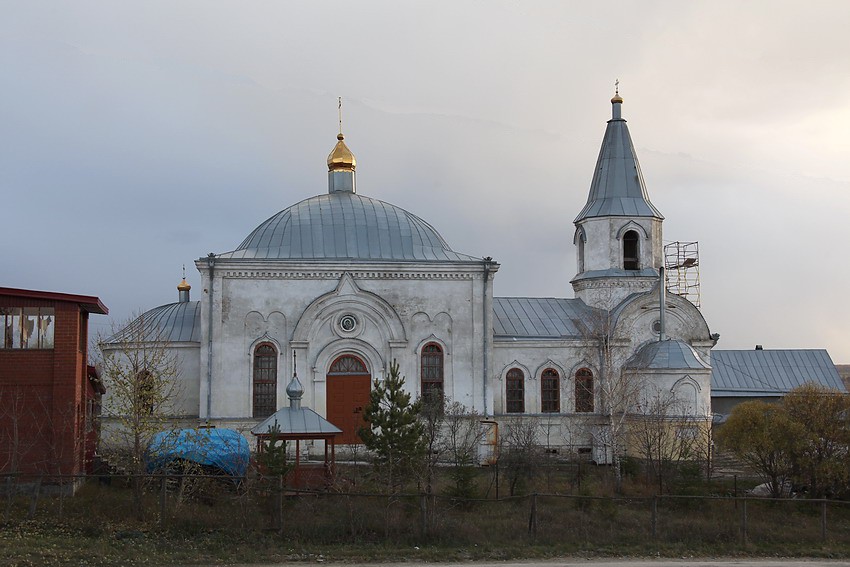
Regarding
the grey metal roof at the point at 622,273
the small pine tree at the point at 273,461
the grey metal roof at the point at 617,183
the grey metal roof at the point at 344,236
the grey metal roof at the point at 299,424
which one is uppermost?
the grey metal roof at the point at 617,183

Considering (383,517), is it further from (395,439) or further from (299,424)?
(299,424)

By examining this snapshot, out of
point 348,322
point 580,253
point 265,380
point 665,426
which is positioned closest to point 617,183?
point 580,253

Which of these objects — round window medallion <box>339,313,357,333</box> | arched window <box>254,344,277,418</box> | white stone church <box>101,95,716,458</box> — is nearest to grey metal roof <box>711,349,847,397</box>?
white stone church <box>101,95,716,458</box>

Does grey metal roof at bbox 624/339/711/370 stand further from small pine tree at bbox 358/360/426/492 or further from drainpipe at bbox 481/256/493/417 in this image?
small pine tree at bbox 358/360/426/492

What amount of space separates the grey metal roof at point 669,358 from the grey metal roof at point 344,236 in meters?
6.17

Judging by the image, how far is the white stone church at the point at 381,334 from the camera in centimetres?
3066

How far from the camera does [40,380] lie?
2319cm

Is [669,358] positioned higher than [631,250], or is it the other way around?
[631,250]

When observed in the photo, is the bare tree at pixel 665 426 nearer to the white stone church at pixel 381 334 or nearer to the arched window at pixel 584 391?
the white stone church at pixel 381 334

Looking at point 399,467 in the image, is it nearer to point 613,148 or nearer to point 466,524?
point 466,524

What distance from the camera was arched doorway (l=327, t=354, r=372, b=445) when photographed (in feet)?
101

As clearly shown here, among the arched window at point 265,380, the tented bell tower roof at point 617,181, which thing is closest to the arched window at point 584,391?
the tented bell tower roof at point 617,181

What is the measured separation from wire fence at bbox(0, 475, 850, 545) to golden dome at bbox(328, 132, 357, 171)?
1712 cm

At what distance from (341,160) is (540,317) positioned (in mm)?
8992
